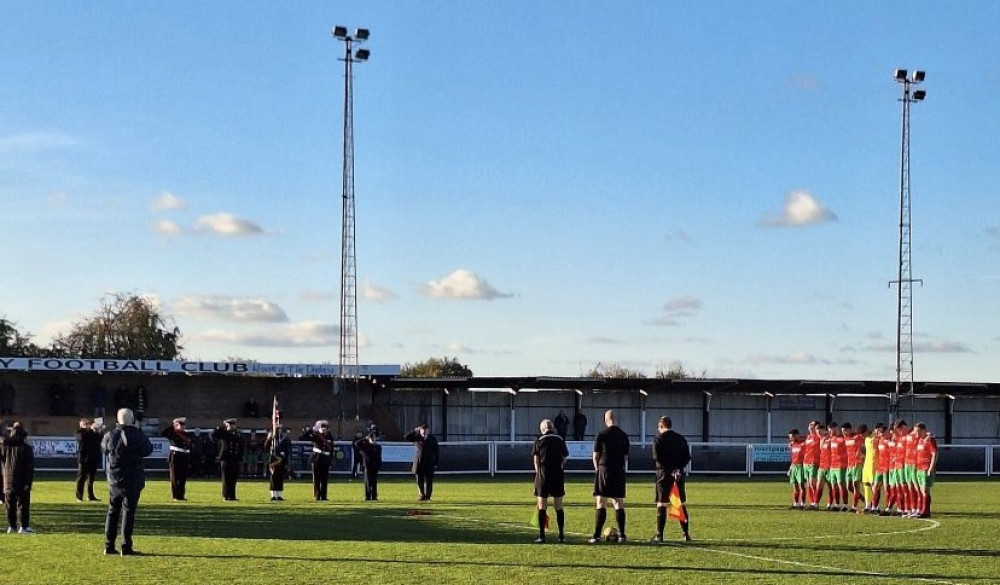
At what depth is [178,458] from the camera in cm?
3250

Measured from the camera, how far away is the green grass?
1705 cm

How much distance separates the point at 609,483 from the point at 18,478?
29.8 feet

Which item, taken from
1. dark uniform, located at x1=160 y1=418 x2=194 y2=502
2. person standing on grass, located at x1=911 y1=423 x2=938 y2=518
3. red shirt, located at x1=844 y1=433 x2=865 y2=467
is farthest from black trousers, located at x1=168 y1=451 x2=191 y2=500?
person standing on grass, located at x1=911 y1=423 x2=938 y2=518

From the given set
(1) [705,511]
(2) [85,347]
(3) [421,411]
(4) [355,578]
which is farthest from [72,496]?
(2) [85,347]

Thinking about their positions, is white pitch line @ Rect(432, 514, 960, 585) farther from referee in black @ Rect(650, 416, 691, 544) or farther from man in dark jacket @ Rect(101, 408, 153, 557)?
man in dark jacket @ Rect(101, 408, 153, 557)

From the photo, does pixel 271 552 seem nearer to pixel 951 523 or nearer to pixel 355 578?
pixel 355 578

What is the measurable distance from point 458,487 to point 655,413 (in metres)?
23.0

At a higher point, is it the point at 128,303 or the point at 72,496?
the point at 128,303

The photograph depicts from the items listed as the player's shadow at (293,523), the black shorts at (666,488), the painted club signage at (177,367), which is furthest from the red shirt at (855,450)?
the painted club signage at (177,367)

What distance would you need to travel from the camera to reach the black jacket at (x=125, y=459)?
18.9 metres

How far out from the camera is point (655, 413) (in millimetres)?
62969

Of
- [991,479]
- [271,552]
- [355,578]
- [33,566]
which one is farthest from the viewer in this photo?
[991,479]

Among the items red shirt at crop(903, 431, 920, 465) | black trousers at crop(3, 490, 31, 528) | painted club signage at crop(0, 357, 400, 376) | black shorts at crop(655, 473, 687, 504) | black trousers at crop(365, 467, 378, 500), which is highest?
painted club signage at crop(0, 357, 400, 376)

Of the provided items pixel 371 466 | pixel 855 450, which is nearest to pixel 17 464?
pixel 371 466
